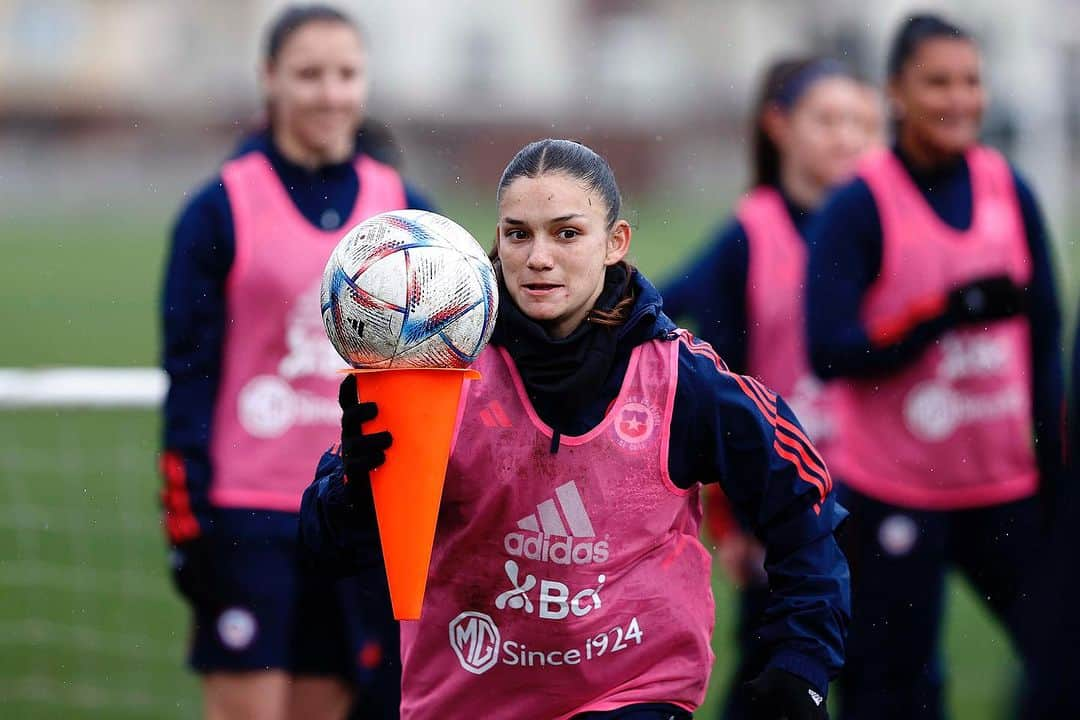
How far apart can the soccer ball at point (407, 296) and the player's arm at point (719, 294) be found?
3137mm

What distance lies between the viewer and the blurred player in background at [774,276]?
6422 millimetres

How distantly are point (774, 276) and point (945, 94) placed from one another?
1022 millimetres

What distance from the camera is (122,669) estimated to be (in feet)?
24.4

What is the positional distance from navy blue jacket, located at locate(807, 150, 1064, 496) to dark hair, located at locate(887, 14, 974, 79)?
350 mm

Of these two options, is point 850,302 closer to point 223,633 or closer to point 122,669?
point 223,633

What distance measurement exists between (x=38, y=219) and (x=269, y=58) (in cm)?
4001

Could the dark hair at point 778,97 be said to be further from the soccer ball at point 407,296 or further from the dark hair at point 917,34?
the soccer ball at point 407,296

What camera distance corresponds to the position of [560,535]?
11.7 ft

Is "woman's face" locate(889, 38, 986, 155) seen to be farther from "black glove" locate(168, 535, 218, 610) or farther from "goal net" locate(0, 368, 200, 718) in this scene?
"goal net" locate(0, 368, 200, 718)

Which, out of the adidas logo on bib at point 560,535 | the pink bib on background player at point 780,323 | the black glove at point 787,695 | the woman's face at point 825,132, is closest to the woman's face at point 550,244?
the adidas logo on bib at point 560,535

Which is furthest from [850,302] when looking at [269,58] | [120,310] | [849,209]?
[120,310]

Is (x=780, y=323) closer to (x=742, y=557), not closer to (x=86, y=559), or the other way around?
(x=742, y=557)

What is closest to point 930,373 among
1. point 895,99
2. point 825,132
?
point 895,99

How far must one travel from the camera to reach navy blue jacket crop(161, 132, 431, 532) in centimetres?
525
